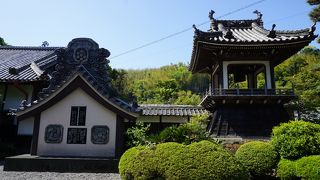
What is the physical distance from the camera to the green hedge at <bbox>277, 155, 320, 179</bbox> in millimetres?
8578

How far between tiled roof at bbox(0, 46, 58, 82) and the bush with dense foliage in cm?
1053

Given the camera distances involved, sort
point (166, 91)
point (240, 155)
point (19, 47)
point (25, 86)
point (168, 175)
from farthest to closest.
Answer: point (166, 91)
point (19, 47)
point (25, 86)
point (240, 155)
point (168, 175)

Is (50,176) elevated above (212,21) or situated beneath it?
situated beneath

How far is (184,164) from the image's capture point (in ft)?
24.9

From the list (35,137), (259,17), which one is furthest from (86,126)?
(259,17)

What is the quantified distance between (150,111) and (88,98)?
796 centimetres

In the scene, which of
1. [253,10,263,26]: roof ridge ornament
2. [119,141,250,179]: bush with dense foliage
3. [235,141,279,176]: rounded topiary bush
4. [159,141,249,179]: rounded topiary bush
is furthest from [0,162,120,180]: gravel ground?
[253,10,263,26]: roof ridge ornament

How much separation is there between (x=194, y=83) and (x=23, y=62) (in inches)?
1849

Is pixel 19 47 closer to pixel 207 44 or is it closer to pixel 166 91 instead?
pixel 207 44

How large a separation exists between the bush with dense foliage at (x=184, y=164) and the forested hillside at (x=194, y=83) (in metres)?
6.99

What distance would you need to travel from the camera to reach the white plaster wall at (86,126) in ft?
A: 39.0

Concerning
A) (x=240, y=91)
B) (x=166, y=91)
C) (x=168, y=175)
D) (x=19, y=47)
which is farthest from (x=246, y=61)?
(x=166, y=91)

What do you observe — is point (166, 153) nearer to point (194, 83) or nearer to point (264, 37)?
point (264, 37)

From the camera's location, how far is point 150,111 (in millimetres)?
19672
